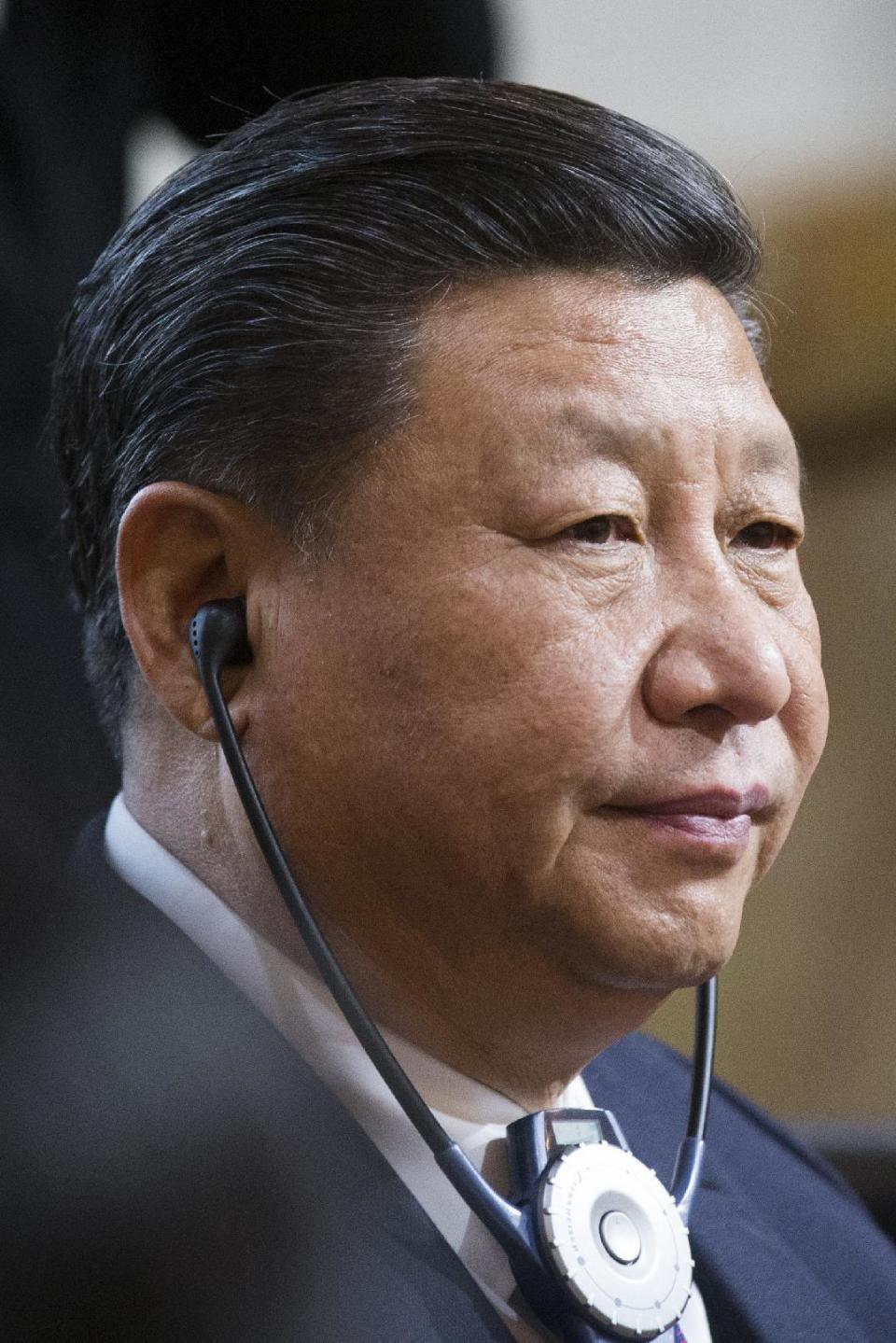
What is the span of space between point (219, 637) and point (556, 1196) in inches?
17.2

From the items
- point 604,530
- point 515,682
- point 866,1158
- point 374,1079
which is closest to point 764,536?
point 604,530

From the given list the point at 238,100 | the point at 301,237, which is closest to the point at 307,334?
the point at 301,237

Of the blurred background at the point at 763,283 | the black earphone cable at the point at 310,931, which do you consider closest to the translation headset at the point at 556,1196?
the black earphone cable at the point at 310,931

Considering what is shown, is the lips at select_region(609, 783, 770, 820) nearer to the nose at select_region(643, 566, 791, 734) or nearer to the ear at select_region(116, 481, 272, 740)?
the nose at select_region(643, 566, 791, 734)

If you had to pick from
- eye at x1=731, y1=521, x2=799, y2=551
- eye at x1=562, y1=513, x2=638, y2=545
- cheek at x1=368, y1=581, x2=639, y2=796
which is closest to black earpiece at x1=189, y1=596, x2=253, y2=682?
cheek at x1=368, y1=581, x2=639, y2=796

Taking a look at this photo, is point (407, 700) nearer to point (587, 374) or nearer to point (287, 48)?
point (587, 374)

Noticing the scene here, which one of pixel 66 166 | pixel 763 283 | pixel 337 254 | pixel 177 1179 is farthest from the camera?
pixel 66 166

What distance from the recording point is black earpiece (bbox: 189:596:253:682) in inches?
41.3

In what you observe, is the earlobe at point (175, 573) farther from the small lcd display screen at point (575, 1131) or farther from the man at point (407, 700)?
the small lcd display screen at point (575, 1131)

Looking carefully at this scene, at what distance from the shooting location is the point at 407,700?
1007 millimetres

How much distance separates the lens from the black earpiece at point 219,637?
1.05 m

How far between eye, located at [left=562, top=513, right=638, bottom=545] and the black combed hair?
15 centimetres

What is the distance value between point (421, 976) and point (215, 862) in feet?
0.58

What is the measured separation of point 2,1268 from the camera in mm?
923
